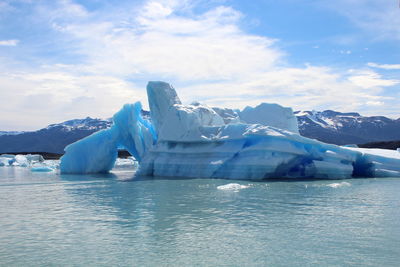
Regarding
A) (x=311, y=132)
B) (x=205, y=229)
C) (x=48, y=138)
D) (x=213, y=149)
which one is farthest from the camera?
(x=311, y=132)

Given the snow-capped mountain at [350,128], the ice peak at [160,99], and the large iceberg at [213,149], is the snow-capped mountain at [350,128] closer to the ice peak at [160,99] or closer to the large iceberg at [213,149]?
the large iceberg at [213,149]

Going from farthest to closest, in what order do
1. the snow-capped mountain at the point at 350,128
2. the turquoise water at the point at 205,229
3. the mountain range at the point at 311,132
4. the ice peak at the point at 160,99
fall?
the snow-capped mountain at the point at 350,128, the mountain range at the point at 311,132, the ice peak at the point at 160,99, the turquoise water at the point at 205,229

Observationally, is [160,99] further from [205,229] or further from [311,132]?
[311,132]

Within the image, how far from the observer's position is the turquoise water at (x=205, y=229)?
16.5 feet

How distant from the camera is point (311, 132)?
371ft

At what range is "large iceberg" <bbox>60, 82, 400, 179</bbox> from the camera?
48.3 ft

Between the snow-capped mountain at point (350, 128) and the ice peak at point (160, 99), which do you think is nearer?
the ice peak at point (160, 99)

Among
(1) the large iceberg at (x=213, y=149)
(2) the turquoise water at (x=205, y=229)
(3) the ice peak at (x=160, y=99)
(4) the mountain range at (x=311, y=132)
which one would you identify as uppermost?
(4) the mountain range at (x=311, y=132)

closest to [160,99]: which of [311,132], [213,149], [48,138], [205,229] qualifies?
[213,149]

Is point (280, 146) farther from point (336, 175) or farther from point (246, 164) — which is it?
point (336, 175)

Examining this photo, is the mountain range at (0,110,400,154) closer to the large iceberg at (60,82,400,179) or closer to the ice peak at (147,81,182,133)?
the large iceberg at (60,82,400,179)

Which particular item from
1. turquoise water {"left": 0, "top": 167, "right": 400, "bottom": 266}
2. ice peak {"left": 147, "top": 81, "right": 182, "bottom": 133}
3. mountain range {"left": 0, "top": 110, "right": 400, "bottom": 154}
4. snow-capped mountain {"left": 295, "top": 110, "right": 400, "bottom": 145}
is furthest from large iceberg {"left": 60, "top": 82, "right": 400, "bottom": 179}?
snow-capped mountain {"left": 295, "top": 110, "right": 400, "bottom": 145}

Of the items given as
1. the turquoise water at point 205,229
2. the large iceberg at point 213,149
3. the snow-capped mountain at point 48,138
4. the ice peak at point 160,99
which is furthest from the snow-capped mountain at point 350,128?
the turquoise water at point 205,229

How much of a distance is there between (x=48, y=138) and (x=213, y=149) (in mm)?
104795
